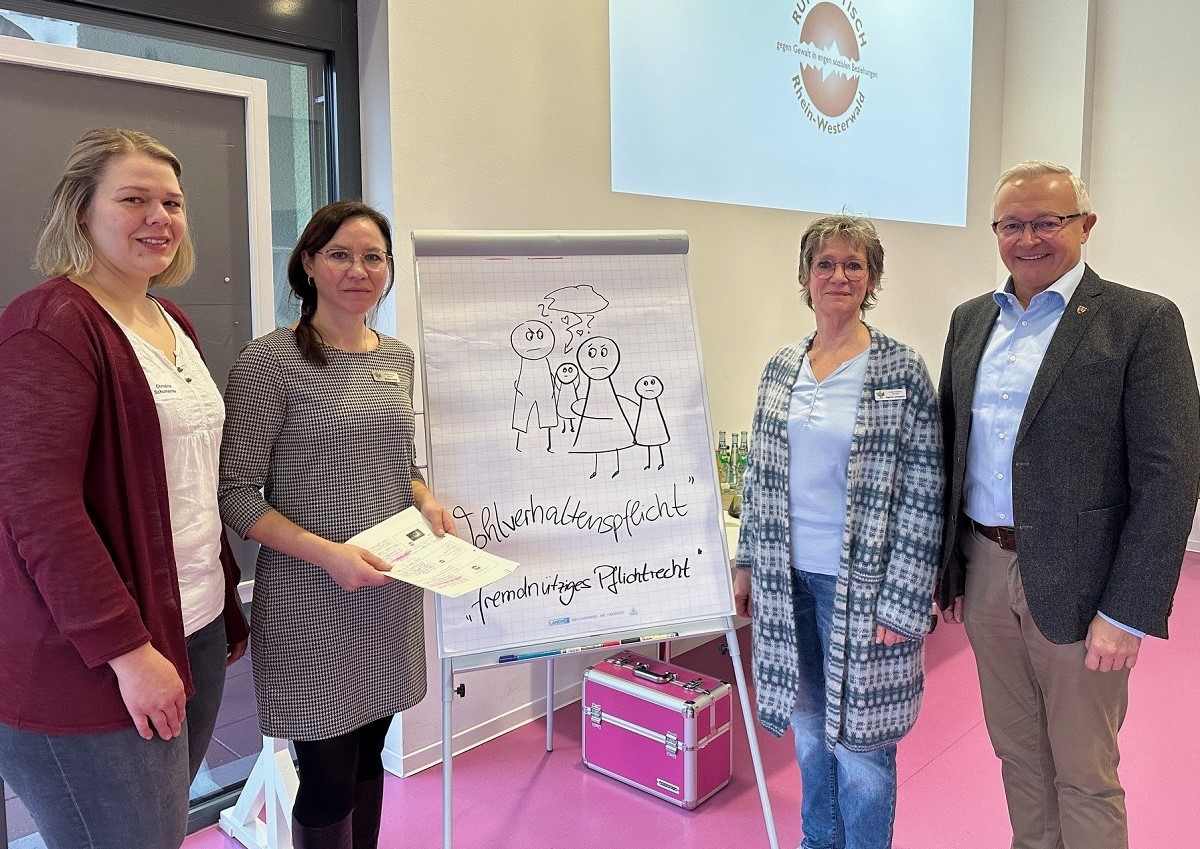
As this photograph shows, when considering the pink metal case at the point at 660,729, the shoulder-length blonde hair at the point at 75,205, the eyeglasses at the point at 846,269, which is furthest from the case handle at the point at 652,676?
the shoulder-length blonde hair at the point at 75,205

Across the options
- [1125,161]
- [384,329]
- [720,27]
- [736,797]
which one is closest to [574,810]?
[736,797]

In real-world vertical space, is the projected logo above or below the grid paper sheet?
above

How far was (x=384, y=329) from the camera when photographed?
8.25 feet

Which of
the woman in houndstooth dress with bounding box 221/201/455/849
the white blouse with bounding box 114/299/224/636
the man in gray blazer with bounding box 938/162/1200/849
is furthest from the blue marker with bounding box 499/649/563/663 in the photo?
the man in gray blazer with bounding box 938/162/1200/849

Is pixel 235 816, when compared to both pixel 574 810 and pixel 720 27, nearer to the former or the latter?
pixel 574 810

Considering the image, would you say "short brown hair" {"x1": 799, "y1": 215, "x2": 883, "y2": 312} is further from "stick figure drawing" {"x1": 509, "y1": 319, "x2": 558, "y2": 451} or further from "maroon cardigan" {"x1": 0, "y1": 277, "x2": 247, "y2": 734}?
"maroon cardigan" {"x1": 0, "y1": 277, "x2": 247, "y2": 734}

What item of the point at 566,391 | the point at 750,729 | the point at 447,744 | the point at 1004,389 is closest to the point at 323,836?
the point at 447,744

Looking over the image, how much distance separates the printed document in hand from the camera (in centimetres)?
153

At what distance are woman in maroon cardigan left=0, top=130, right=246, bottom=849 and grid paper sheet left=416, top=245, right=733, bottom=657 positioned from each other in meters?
0.58

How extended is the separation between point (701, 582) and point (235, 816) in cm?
136

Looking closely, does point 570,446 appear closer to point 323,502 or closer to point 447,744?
point 323,502

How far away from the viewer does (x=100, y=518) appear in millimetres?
1218

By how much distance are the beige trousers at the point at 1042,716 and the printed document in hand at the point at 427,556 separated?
3.07 feet

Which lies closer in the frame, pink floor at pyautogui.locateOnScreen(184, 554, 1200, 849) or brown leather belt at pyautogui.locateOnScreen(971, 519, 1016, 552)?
brown leather belt at pyautogui.locateOnScreen(971, 519, 1016, 552)
